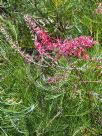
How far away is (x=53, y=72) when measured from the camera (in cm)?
336

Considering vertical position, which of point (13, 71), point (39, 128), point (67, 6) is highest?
point (67, 6)

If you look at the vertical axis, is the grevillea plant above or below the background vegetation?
above

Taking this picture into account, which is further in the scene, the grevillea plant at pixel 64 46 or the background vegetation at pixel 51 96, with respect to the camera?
the grevillea plant at pixel 64 46

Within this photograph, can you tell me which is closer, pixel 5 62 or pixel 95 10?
pixel 5 62

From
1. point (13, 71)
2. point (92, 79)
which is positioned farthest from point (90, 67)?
point (13, 71)

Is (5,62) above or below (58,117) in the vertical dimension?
above

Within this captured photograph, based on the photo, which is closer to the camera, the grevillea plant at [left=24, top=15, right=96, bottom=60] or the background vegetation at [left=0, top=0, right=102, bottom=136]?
the background vegetation at [left=0, top=0, right=102, bottom=136]

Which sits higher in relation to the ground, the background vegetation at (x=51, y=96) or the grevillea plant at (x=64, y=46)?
the grevillea plant at (x=64, y=46)

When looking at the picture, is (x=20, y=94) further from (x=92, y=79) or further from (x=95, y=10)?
(x=95, y=10)

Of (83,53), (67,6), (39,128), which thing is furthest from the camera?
(67,6)

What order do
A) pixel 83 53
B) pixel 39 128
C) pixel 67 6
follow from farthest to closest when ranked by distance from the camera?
pixel 67 6 → pixel 83 53 → pixel 39 128

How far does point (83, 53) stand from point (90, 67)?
0.38 feet

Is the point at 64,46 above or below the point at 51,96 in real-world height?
above

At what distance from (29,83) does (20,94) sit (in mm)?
103
